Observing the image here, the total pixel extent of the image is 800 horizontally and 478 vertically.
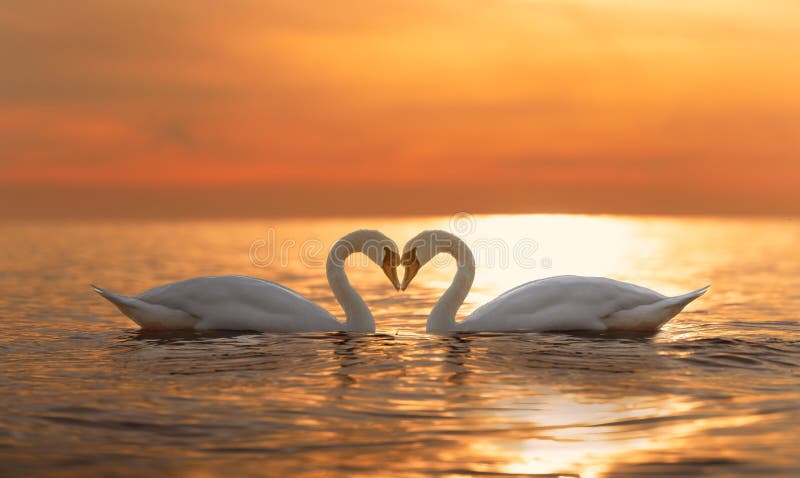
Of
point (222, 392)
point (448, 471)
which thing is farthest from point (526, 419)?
point (222, 392)

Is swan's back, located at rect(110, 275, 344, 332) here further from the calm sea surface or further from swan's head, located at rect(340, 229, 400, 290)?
swan's head, located at rect(340, 229, 400, 290)

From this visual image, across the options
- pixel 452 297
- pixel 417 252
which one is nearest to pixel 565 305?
pixel 452 297

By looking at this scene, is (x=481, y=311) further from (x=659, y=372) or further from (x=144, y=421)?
(x=144, y=421)

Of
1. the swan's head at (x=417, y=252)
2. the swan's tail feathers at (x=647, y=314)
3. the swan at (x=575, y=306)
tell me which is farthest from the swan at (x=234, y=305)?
the swan's tail feathers at (x=647, y=314)

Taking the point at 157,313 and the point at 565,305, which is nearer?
the point at 565,305

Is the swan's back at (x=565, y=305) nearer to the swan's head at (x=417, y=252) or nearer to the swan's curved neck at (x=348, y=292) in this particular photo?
the swan's head at (x=417, y=252)

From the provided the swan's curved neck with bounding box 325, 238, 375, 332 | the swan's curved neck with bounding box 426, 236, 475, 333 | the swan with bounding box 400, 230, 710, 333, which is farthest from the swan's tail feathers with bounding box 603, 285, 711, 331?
the swan's curved neck with bounding box 325, 238, 375, 332

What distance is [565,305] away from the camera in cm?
1348

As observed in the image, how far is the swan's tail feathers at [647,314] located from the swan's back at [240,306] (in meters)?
3.88

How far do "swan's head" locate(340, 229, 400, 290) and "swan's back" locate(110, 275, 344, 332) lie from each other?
1071mm

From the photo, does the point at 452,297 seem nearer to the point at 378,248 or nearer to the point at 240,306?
the point at 378,248

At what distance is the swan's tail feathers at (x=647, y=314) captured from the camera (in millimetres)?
13484

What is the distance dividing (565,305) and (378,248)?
2.68m

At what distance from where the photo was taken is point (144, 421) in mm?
8484
